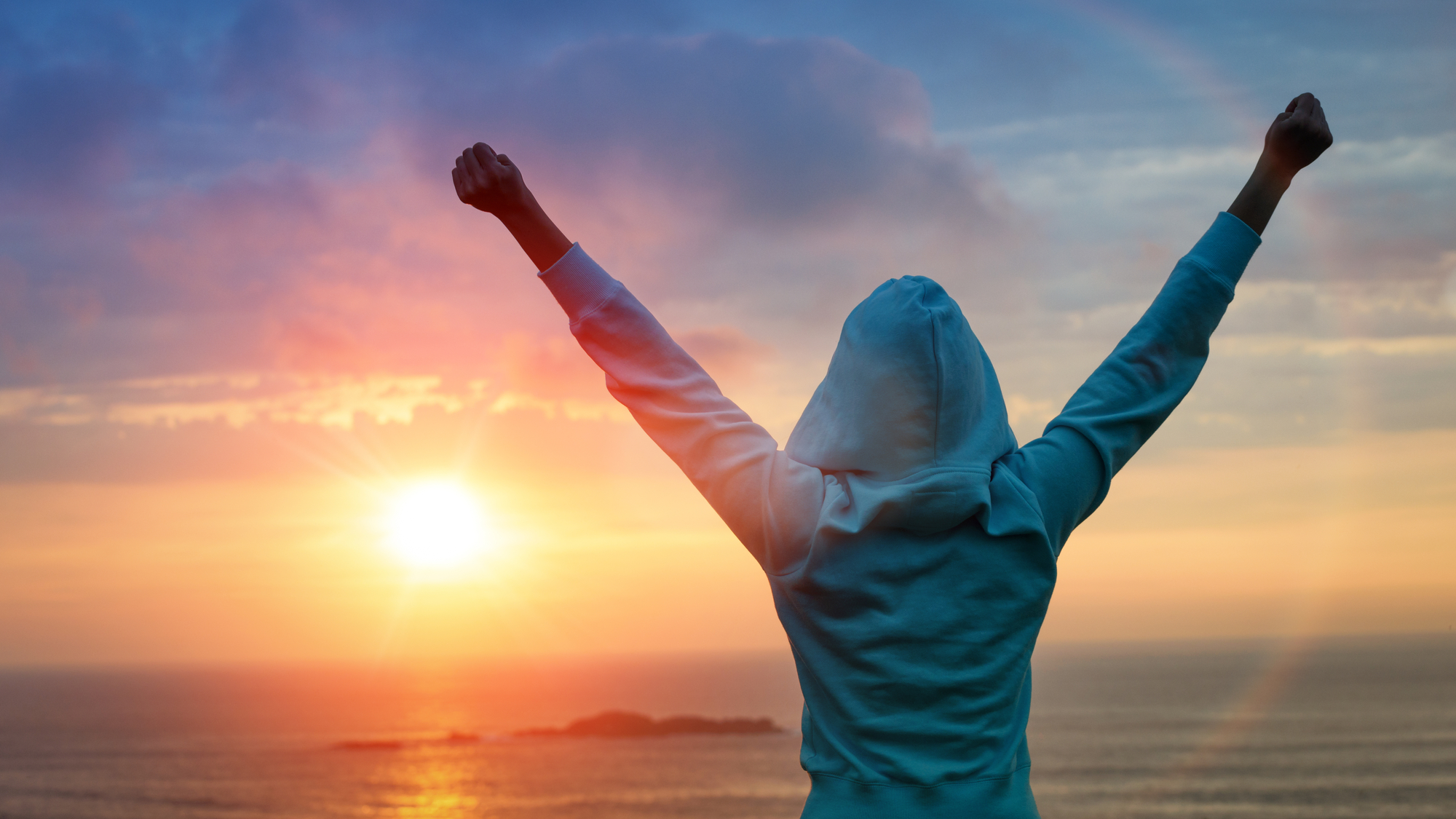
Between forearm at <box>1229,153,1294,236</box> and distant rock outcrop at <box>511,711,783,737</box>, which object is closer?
forearm at <box>1229,153,1294,236</box>

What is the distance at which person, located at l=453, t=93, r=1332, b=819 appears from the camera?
1.71 m

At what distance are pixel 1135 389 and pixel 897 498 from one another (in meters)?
0.56

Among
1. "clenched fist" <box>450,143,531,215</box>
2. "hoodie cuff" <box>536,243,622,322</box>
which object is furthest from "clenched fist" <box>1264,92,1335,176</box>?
"clenched fist" <box>450,143,531,215</box>

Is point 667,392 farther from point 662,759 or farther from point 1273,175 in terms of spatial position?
point 662,759

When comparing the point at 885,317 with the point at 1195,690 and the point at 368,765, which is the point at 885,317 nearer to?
the point at 368,765

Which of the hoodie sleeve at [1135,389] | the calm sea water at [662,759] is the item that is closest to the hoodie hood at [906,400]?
the hoodie sleeve at [1135,389]

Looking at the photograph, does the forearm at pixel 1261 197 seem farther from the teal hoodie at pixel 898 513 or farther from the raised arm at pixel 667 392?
the raised arm at pixel 667 392

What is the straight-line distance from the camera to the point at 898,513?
67.0 inches

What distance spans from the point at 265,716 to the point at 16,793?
200ft

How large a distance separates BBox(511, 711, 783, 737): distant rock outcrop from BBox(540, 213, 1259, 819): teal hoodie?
100 m

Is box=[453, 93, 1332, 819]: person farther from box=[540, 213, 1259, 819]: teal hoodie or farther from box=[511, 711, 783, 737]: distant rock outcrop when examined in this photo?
box=[511, 711, 783, 737]: distant rock outcrop

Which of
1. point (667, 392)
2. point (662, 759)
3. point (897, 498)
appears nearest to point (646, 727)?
point (662, 759)

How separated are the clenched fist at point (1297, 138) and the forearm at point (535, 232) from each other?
55.1 inches

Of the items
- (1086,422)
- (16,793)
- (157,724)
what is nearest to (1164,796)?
(1086,422)
